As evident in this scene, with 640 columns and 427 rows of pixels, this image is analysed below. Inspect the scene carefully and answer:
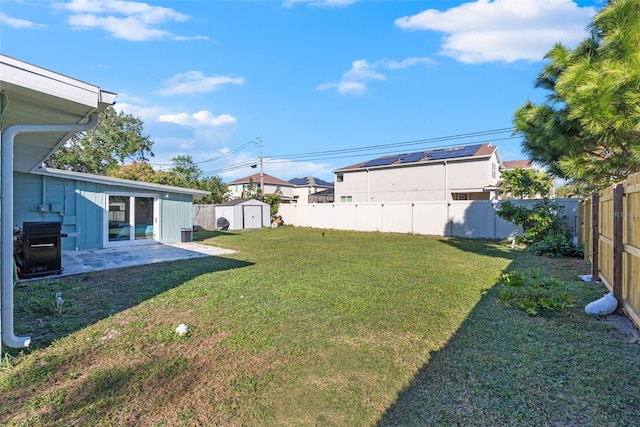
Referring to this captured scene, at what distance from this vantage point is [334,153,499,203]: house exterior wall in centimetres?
2130

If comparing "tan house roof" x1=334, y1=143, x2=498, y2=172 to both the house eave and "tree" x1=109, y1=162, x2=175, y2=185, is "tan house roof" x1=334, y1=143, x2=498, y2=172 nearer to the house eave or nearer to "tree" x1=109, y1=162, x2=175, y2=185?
"tree" x1=109, y1=162, x2=175, y2=185

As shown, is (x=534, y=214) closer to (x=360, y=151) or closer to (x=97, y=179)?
(x=97, y=179)

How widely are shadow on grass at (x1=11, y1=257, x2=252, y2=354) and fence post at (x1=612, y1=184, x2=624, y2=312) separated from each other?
6.23 metres

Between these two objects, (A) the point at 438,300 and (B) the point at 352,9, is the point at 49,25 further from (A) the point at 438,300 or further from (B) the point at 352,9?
(A) the point at 438,300

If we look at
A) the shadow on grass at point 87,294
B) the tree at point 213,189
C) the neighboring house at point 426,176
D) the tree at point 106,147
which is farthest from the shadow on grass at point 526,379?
the tree at point 106,147

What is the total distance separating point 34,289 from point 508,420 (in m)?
6.52

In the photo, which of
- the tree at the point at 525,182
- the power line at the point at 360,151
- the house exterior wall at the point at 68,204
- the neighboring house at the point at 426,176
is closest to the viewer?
the house exterior wall at the point at 68,204

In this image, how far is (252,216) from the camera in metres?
20.6

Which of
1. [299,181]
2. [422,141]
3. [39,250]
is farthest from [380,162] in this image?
[39,250]

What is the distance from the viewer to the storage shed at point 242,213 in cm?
1984

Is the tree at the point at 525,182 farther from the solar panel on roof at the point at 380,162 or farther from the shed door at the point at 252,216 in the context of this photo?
the shed door at the point at 252,216

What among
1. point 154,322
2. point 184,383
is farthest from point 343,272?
point 184,383

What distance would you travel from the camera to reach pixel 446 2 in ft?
30.5

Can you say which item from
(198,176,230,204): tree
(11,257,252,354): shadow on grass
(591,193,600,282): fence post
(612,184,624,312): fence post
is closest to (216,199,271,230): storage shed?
(198,176,230,204): tree
